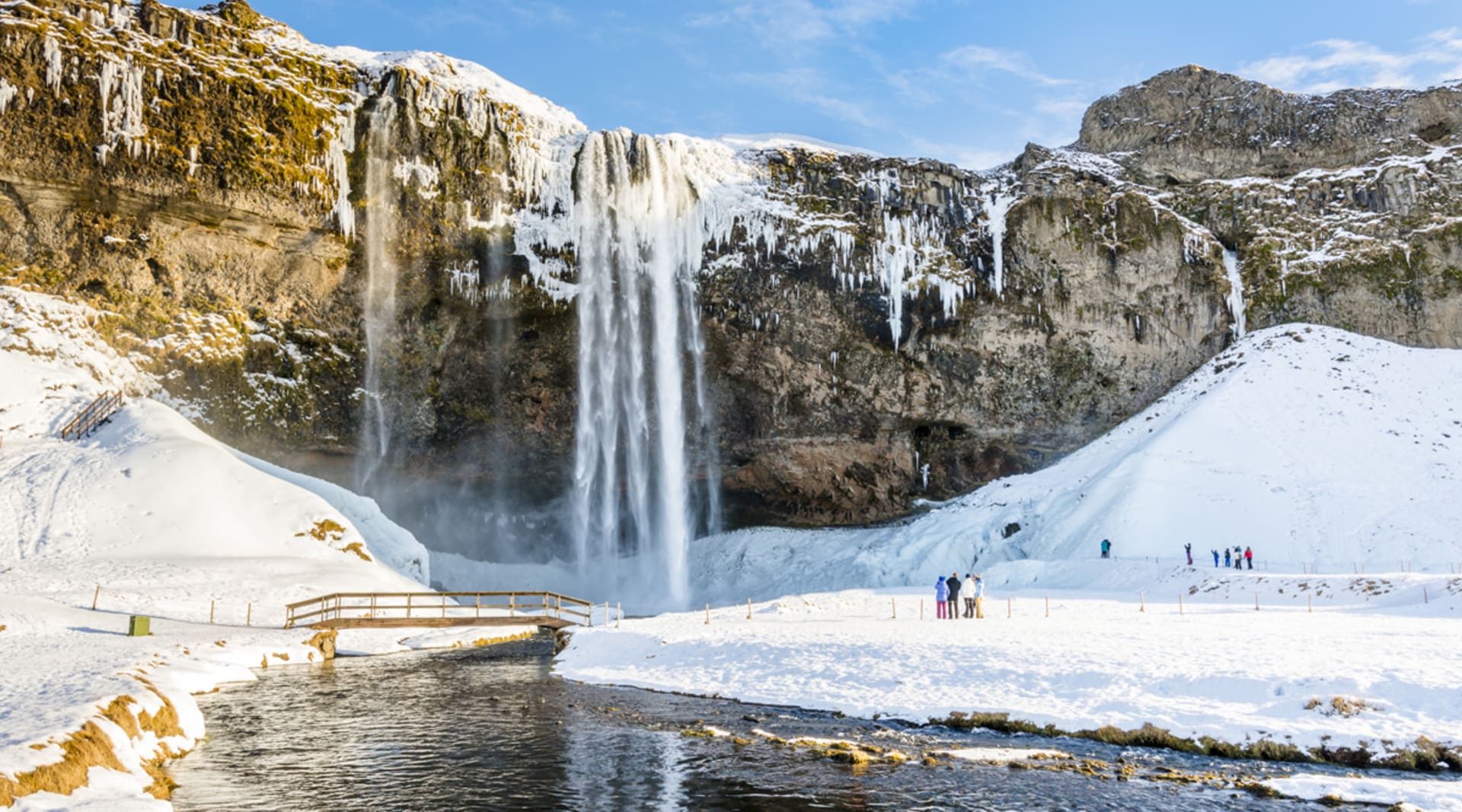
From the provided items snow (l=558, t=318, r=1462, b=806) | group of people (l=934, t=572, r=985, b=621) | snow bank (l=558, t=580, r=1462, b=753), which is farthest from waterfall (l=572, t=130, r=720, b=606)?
group of people (l=934, t=572, r=985, b=621)

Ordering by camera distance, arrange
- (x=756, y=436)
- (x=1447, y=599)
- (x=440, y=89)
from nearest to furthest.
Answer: (x=1447, y=599) < (x=440, y=89) < (x=756, y=436)

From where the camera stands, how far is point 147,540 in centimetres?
3106

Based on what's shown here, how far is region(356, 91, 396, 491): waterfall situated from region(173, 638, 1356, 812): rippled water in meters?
28.2

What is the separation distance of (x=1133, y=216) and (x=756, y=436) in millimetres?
25060

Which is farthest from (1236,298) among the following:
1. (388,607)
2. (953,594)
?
(388,607)

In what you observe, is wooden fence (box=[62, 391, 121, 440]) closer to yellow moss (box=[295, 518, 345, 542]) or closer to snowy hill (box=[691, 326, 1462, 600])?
yellow moss (box=[295, 518, 345, 542])

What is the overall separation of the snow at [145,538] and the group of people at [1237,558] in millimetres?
28380

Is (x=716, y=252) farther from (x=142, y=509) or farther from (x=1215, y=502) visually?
(x=142, y=509)

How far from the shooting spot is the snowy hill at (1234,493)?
3731cm

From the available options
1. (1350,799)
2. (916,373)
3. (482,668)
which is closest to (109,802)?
(1350,799)

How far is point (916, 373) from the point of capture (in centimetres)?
5134

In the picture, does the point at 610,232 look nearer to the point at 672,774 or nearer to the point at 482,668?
the point at 482,668

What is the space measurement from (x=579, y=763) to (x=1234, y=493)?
36.5 metres

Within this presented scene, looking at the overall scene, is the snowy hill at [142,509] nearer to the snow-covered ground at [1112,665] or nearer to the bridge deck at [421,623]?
the bridge deck at [421,623]
